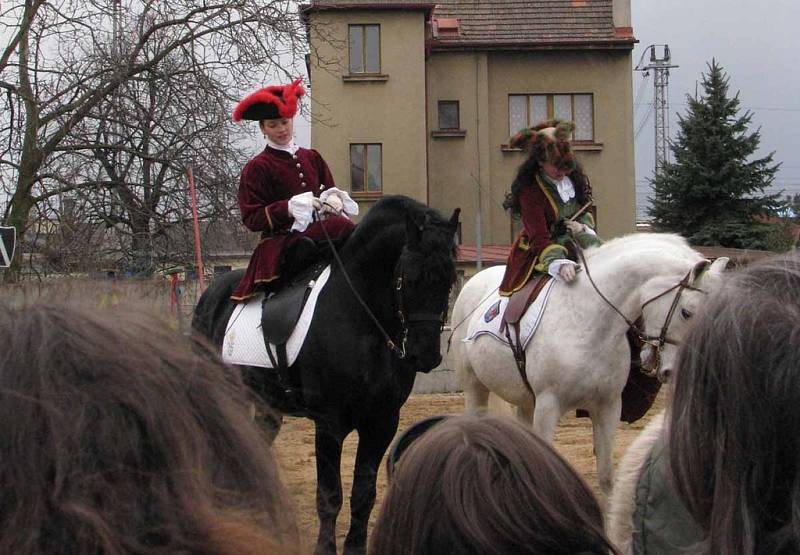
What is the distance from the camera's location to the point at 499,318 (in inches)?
240

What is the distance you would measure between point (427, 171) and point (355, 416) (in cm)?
2161

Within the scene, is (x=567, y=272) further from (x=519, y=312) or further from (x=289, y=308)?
(x=289, y=308)

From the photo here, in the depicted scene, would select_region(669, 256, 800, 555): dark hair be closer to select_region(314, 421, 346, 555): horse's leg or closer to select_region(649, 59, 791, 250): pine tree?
select_region(314, 421, 346, 555): horse's leg

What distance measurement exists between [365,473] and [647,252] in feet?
6.54

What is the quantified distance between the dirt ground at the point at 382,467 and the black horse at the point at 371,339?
55 cm

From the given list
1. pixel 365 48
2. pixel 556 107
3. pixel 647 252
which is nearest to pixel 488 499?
pixel 647 252

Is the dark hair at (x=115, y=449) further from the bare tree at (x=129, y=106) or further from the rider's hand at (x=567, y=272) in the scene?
the bare tree at (x=129, y=106)

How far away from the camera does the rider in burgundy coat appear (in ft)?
17.6

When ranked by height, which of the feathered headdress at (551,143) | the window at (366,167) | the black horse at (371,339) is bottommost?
the black horse at (371,339)

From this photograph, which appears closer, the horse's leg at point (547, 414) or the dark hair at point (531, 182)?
the horse's leg at point (547, 414)

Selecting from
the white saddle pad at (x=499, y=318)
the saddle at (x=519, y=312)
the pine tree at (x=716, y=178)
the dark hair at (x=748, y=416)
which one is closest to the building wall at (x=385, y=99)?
the pine tree at (x=716, y=178)

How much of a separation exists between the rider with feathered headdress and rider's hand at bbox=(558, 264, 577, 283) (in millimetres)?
202

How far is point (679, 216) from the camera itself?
28188 mm

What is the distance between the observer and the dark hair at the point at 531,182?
6008mm
